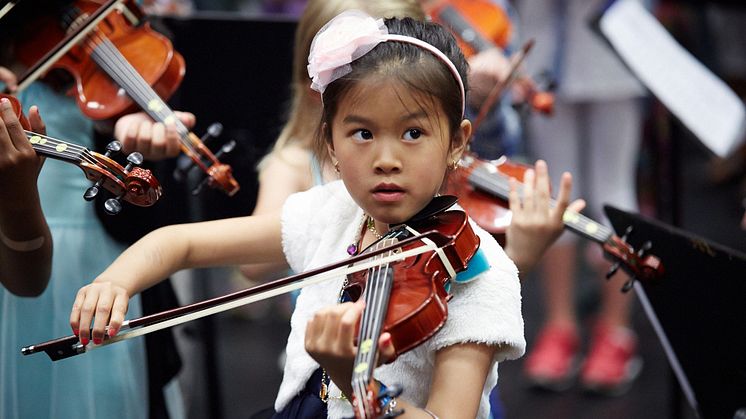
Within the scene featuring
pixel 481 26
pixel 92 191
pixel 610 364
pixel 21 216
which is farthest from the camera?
pixel 610 364

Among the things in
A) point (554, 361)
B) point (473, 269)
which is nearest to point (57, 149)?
point (473, 269)

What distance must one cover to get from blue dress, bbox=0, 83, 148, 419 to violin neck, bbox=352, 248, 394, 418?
57 cm

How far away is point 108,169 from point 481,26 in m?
1.20

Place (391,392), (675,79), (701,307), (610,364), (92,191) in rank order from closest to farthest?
(391,392) → (92,191) → (701,307) → (675,79) → (610,364)

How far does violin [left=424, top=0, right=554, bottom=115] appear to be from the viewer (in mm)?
1877

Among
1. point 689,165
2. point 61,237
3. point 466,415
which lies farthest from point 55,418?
point 689,165

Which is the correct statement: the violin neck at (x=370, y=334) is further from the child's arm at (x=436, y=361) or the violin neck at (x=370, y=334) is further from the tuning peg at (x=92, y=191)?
the tuning peg at (x=92, y=191)

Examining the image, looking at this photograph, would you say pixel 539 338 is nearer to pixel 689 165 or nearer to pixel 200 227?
pixel 200 227

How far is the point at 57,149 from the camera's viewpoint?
3.36ft

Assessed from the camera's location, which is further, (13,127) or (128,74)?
(128,74)

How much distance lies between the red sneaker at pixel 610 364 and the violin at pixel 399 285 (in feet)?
5.34

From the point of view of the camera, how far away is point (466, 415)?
893 mm

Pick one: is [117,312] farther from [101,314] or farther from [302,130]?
[302,130]

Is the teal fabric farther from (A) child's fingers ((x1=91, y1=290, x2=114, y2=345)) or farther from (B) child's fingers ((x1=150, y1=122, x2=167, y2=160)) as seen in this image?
(B) child's fingers ((x1=150, y1=122, x2=167, y2=160))
